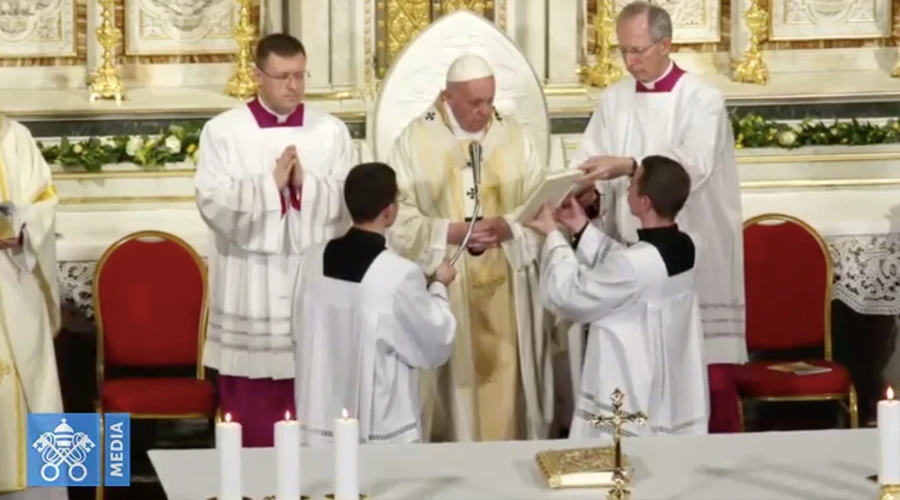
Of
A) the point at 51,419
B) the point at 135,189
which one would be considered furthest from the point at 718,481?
the point at 135,189

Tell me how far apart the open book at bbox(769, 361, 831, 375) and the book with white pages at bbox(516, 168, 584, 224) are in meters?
1.56

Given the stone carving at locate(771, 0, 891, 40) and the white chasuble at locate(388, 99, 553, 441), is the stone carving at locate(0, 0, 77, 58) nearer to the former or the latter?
the white chasuble at locate(388, 99, 553, 441)

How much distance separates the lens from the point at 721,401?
8312 millimetres

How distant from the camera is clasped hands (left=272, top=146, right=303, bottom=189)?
25.4 feet

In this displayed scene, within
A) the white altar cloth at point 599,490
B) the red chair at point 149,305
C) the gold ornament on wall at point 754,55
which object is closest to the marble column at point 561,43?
the gold ornament on wall at point 754,55

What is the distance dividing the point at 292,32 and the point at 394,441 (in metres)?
3.15

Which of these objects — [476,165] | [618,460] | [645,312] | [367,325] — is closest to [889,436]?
[618,460]

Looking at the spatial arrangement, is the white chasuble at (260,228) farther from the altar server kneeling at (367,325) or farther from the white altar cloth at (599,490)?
the white altar cloth at (599,490)

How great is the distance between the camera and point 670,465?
5.57 metres

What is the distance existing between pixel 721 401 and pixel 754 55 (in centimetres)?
225

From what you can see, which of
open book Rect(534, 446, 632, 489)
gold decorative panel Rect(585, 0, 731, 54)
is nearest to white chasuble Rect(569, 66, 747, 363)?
gold decorative panel Rect(585, 0, 731, 54)

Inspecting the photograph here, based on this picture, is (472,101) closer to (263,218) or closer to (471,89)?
(471,89)

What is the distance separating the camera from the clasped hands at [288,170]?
25.4ft

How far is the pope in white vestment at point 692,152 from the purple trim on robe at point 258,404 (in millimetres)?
1439
